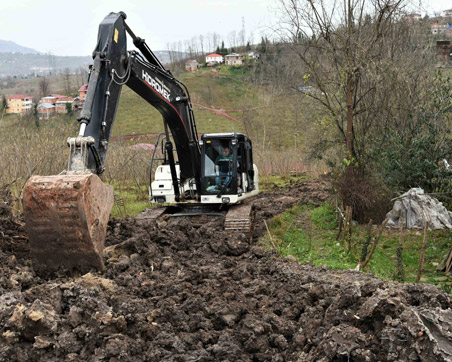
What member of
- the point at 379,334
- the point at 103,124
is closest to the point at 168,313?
the point at 379,334

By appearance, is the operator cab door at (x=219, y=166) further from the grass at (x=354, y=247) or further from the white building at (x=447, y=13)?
the white building at (x=447, y=13)

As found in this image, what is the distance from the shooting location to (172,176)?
11258 millimetres

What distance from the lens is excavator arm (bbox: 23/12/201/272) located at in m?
5.90

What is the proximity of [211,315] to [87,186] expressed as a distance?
213 centimetres

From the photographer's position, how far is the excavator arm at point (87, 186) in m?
5.90

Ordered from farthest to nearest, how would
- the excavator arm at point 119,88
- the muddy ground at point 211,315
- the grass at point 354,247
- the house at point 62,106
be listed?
1. the house at point 62,106
2. the grass at point 354,247
3. the excavator arm at point 119,88
4. the muddy ground at point 211,315

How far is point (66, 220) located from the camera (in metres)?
5.95

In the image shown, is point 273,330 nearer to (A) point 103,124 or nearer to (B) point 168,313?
(B) point 168,313

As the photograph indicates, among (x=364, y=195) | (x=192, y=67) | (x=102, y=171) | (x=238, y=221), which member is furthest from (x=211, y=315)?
(x=192, y=67)

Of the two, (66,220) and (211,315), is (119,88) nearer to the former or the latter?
(66,220)

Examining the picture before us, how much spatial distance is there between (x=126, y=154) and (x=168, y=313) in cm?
1455

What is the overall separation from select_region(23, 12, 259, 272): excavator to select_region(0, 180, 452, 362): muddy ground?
52cm

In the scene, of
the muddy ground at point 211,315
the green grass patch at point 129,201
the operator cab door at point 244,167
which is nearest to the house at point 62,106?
the green grass patch at point 129,201

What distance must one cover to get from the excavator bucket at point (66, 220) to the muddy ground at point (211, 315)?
235mm
